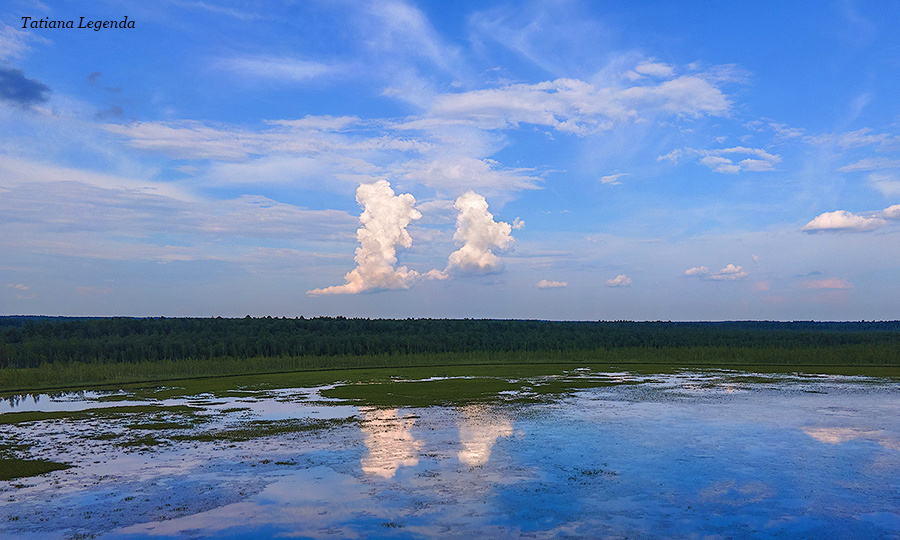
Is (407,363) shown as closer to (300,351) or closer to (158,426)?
(300,351)

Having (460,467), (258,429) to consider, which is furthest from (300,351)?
(460,467)

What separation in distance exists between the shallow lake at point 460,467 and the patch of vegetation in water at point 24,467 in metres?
0.46

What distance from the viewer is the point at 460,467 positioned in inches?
753

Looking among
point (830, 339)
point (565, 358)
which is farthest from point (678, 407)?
point (830, 339)

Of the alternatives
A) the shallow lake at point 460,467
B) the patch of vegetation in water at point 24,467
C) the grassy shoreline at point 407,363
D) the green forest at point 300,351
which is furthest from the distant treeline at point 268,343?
the patch of vegetation in water at point 24,467

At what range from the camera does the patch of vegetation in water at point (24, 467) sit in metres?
18.4

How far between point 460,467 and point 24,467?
13358mm

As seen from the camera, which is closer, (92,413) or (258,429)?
(258,429)

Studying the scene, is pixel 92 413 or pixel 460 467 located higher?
pixel 460 467

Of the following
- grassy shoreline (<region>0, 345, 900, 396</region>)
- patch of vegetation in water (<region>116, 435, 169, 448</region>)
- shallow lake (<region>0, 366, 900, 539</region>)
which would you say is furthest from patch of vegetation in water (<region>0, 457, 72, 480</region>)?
grassy shoreline (<region>0, 345, 900, 396</region>)

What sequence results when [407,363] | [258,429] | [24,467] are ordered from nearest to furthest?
[24,467], [258,429], [407,363]

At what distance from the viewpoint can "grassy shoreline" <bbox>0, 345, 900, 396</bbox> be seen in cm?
4642

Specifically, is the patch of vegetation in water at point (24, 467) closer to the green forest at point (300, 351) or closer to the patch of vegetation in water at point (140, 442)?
the patch of vegetation in water at point (140, 442)

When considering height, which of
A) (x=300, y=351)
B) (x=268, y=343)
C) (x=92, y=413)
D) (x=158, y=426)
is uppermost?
(x=268, y=343)
